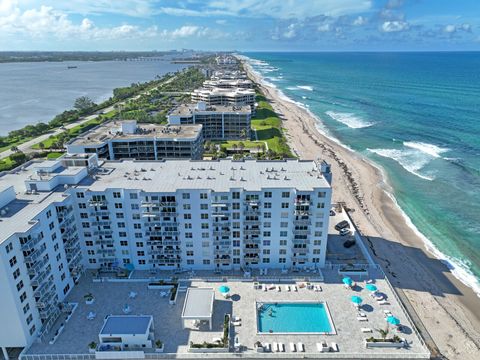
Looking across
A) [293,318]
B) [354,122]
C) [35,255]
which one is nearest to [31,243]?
[35,255]

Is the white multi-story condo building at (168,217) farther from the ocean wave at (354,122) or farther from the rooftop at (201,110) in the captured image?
the ocean wave at (354,122)

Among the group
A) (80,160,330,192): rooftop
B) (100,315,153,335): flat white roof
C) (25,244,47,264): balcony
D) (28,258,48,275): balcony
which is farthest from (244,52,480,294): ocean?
(25,244,47,264): balcony

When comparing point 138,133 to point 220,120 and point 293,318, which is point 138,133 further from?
point 293,318

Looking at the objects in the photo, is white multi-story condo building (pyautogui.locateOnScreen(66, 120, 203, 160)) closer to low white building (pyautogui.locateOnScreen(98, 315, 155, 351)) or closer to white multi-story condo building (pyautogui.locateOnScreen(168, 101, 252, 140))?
white multi-story condo building (pyautogui.locateOnScreen(168, 101, 252, 140))

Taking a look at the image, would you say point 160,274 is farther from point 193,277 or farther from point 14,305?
point 14,305

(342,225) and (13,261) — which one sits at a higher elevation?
(13,261)
